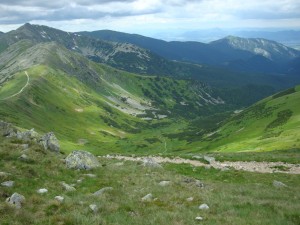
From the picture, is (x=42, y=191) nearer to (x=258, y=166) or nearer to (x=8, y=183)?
(x=8, y=183)

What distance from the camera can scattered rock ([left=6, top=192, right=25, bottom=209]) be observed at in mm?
19950

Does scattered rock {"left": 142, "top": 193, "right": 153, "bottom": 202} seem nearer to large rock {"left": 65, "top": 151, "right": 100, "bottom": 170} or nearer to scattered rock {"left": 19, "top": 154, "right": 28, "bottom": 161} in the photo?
large rock {"left": 65, "top": 151, "right": 100, "bottom": 170}

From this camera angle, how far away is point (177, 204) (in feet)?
73.1

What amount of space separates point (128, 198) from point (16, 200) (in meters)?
7.09

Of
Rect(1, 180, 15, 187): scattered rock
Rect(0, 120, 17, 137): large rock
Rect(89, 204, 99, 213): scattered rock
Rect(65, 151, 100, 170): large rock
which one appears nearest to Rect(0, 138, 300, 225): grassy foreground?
Rect(89, 204, 99, 213): scattered rock

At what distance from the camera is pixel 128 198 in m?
23.7

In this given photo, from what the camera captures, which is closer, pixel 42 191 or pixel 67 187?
pixel 42 191

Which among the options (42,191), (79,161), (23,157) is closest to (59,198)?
(42,191)

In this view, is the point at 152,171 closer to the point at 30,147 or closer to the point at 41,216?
the point at 30,147

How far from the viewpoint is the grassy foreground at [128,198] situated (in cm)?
1873

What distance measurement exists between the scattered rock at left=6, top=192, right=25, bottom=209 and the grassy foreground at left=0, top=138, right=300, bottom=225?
343 millimetres

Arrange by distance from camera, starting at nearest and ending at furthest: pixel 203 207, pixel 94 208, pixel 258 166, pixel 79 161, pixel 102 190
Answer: pixel 94 208 → pixel 203 207 → pixel 102 190 → pixel 79 161 → pixel 258 166

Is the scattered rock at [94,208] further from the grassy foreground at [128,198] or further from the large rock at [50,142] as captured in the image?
the large rock at [50,142]

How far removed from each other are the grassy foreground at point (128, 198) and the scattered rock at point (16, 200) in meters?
0.34
